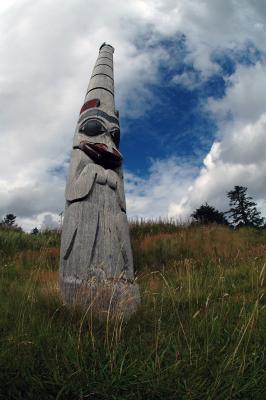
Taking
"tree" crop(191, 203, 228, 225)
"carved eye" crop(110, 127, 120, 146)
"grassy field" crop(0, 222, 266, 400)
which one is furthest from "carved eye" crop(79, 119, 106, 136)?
"tree" crop(191, 203, 228, 225)

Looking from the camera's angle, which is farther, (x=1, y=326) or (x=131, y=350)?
(x=1, y=326)

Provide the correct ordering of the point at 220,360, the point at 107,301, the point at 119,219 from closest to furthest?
the point at 220,360 → the point at 107,301 → the point at 119,219

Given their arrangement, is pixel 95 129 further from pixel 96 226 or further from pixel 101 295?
pixel 101 295

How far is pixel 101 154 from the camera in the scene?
18.9 ft

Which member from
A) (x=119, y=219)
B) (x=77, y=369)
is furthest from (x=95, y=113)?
(x=77, y=369)

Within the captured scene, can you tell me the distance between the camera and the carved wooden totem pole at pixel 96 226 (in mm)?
4401

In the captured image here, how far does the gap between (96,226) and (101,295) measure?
3.52 ft

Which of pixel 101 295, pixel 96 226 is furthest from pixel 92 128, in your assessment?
pixel 101 295

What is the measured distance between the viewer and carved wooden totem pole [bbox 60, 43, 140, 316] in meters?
4.40

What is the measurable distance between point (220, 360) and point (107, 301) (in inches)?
64.3

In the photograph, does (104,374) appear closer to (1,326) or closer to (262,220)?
(1,326)

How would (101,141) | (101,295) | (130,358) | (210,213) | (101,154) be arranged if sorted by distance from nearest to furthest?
(130,358), (101,295), (101,154), (101,141), (210,213)

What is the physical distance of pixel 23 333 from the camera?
325 centimetres

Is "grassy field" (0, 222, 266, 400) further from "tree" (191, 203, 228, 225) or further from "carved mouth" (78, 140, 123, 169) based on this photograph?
"tree" (191, 203, 228, 225)
